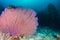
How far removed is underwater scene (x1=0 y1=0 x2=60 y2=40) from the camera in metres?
1.00

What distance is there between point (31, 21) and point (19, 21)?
80 millimetres

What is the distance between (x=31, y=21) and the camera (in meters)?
1.01

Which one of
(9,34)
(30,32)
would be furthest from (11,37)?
(30,32)

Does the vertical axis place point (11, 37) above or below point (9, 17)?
below

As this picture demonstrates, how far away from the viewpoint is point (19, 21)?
101 centimetres

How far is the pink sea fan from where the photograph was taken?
1.01m

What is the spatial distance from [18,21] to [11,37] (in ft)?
0.38

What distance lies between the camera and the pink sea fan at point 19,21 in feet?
3.32

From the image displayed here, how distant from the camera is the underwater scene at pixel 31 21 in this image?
1.00 m

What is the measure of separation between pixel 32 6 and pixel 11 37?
25 centimetres

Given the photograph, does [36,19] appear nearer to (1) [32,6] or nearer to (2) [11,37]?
(1) [32,6]

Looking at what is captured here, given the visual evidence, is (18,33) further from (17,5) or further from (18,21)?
(17,5)

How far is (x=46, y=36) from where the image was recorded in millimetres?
1001

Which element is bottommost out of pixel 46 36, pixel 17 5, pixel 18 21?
pixel 46 36
